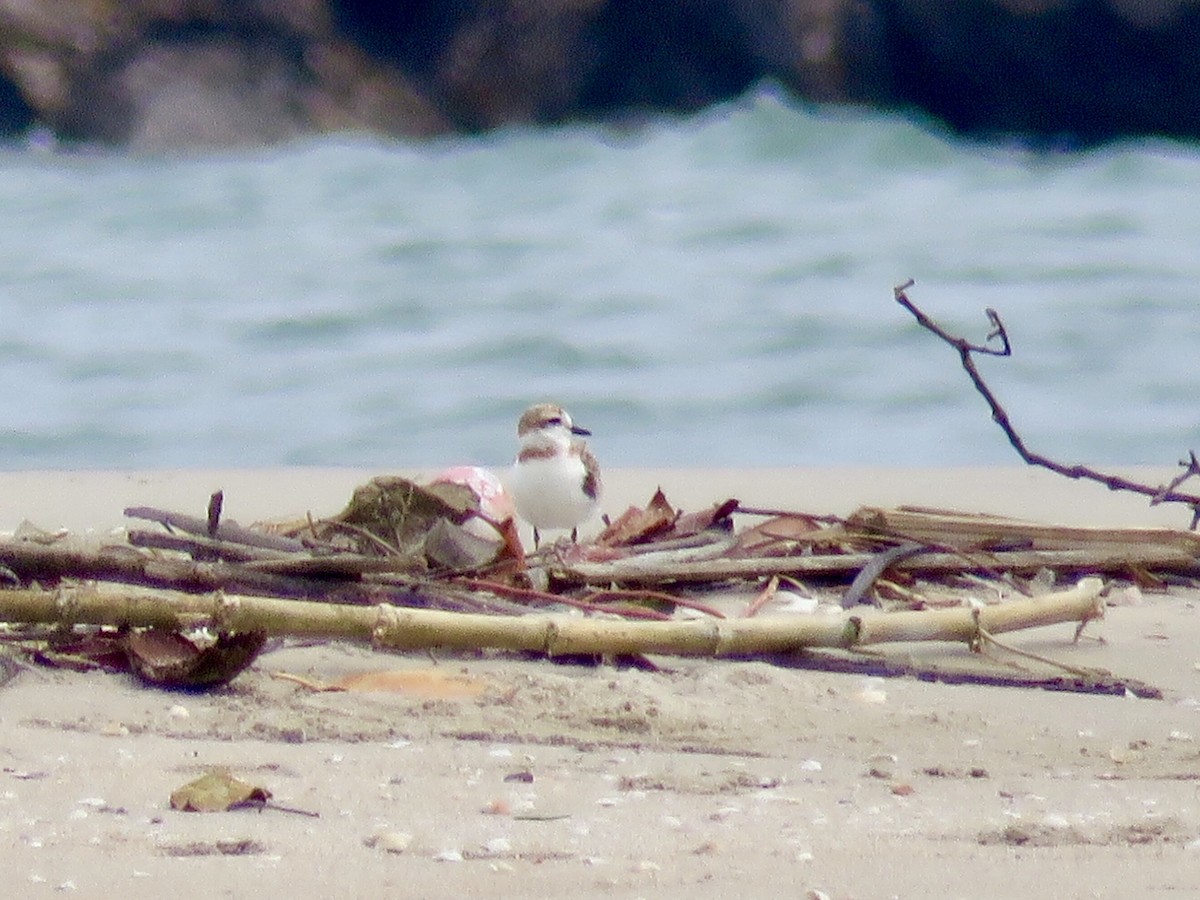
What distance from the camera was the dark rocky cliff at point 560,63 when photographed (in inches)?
587

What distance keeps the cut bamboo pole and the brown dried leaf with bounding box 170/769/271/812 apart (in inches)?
20.6

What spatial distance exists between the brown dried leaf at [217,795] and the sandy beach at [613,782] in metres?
0.03

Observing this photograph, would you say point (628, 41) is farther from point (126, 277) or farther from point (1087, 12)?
point (126, 277)

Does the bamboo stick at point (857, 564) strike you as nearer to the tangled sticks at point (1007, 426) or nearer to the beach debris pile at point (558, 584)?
the beach debris pile at point (558, 584)

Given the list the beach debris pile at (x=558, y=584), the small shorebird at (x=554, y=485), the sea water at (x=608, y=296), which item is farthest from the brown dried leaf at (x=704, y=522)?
the sea water at (x=608, y=296)

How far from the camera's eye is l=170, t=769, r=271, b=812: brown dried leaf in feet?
7.50

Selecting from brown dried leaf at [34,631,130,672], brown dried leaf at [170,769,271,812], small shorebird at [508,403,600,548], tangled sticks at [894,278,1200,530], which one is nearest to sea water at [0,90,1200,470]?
small shorebird at [508,403,600,548]

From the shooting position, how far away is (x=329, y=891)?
79.2 inches

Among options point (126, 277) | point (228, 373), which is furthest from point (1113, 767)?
point (126, 277)

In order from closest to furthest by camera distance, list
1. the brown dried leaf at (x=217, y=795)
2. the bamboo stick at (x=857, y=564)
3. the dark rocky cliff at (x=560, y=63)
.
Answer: the brown dried leaf at (x=217, y=795) < the bamboo stick at (x=857, y=564) < the dark rocky cliff at (x=560, y=63)

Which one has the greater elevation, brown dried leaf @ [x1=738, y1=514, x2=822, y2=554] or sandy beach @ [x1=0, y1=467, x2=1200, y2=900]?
brown dried leaf @ [x1=738, y1=514, x2=822, y2=554]

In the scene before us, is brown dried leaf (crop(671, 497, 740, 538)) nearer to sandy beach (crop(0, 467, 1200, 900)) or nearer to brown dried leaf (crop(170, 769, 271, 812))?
sandy beach (crop(0, 467, 1200, 900))

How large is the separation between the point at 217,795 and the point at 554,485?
7.64ft

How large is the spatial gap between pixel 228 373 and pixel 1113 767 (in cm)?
721
